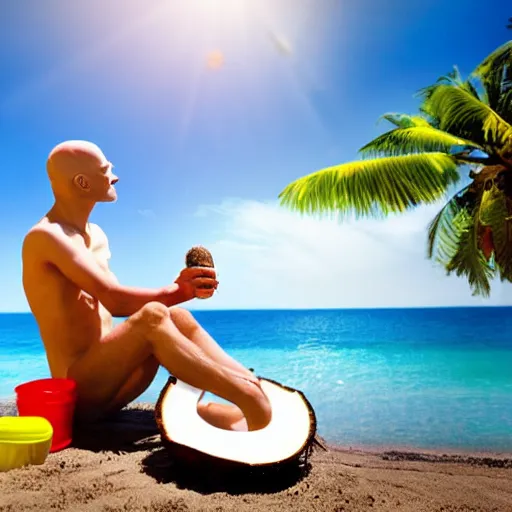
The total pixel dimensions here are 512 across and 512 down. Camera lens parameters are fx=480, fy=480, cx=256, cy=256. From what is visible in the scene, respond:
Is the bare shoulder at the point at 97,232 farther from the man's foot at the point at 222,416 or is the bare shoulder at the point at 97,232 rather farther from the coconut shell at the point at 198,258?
the man's foot at the point at 222,416

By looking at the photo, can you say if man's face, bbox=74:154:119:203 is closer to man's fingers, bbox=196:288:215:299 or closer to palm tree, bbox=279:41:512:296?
man's fingers, bbox=196:288:215:299

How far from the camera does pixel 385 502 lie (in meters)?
2.16

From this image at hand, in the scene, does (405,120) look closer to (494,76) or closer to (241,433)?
(494,76)

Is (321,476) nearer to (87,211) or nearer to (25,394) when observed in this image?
(25,394)

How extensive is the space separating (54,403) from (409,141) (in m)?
8.20

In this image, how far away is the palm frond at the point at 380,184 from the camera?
7.86 m

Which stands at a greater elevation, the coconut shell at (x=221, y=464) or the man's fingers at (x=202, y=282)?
the man's fingers at (x=202, y=282)

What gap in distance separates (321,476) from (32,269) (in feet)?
6.60

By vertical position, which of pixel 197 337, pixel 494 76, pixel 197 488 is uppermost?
pixel 494 76

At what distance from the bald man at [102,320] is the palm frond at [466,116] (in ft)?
25.2

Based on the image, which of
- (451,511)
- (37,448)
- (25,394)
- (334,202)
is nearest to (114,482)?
(37,448)

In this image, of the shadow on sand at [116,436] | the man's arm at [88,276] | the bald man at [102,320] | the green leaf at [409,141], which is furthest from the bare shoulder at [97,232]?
the green leaf at [409,141]

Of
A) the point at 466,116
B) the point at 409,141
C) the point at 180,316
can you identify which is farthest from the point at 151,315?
the point at 466,116

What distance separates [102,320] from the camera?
3059mm
